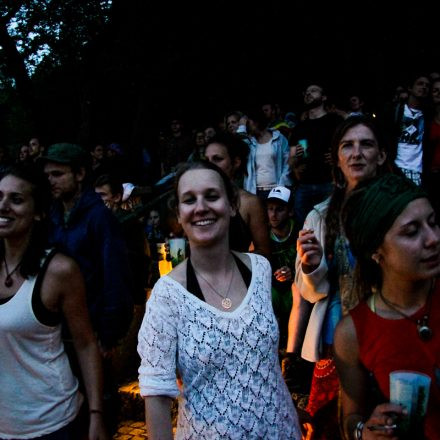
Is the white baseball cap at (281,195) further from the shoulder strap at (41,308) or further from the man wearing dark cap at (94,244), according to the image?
the shoulder strap at (41,308)

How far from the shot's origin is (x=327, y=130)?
21.2 ft

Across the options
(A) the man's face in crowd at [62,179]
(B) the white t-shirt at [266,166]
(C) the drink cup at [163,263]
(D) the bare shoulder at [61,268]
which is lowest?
(C) the drink cup at [163,263]

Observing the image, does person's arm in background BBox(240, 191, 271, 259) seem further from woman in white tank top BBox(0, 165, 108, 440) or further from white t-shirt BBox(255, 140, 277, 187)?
white t-shirt BBox(255, 140, 277, 187)

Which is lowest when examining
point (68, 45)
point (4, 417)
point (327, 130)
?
point (4, 417)

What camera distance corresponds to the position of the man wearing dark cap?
361 centimetres

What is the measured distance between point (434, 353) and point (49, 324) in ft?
5.72

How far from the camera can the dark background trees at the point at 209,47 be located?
13.0 metres

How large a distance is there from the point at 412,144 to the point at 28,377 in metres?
5.51

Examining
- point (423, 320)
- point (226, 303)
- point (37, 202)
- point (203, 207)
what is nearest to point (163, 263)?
point (37, 202)

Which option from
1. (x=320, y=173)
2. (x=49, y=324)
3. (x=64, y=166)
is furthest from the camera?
(x=320, y=173)

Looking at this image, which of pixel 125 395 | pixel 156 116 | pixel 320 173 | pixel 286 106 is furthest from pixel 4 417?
pixel 156 116

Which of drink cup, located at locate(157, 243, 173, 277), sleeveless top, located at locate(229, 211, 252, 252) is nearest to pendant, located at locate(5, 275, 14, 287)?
sleeveless top, located at locate(229, 211, 252, 252)

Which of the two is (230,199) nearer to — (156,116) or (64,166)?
(64,166)

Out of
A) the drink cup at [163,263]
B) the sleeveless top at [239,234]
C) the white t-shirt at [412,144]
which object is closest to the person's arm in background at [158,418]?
the sleeveless top at [239,234]
